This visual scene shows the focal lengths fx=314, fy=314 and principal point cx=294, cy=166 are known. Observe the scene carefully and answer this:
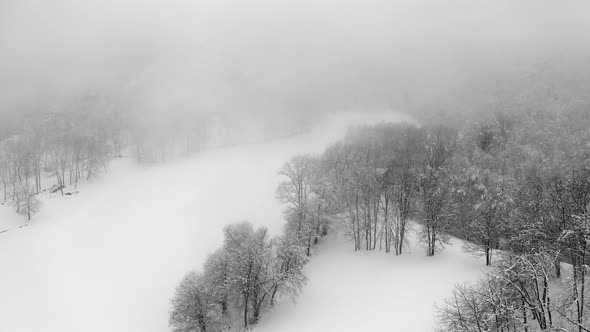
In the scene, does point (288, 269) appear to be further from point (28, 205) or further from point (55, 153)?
point (55, 153)

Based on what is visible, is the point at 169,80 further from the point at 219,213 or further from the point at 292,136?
the point at 219,213

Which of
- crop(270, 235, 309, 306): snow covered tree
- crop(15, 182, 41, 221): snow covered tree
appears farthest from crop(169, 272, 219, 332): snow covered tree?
crop(15, 182, 41, 221): snow covered tree

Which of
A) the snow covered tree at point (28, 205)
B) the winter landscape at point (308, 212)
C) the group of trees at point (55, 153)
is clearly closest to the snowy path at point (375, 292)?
the winter landscape at point (308, 212)

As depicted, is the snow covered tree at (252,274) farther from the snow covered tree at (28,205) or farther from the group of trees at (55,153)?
the group of trees at (55,153)

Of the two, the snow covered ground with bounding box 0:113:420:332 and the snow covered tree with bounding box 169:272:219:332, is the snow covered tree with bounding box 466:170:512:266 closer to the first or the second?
the snow covered ground with bounding box 0:113:420:332

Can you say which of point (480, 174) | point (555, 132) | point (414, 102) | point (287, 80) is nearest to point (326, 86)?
point (287, 80)
